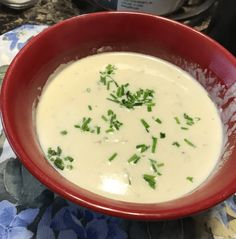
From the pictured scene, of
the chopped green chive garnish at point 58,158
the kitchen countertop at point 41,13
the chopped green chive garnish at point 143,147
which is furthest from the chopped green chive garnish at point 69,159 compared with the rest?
the kitchen countertop at point 41,13

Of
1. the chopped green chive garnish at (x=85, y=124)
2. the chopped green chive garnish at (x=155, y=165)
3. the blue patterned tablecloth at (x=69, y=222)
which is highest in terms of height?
the chopped green chive garnish at (x=155, y=165)

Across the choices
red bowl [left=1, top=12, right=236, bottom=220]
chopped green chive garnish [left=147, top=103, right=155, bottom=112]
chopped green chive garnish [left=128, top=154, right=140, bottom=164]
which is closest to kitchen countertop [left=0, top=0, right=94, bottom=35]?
red bowl [left=1, top=12, right=236, bottom=220]

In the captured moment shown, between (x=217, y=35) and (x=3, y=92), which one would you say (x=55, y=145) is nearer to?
(x=3, y=92)

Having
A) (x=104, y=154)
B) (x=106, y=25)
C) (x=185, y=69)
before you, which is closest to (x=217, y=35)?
(x=185, y=69)

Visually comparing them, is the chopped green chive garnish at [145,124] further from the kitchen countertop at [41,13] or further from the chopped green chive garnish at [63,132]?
the kitchen countertop at [41,13]

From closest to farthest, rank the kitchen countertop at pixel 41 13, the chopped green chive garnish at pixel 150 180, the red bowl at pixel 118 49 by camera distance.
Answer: the red bowl at pixel 118 49 → the chopped green chive garnish at pixel 150 180 → the kitchen countertop at pixel 41 13

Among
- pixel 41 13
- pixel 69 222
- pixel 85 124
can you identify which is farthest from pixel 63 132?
pixel 41 13

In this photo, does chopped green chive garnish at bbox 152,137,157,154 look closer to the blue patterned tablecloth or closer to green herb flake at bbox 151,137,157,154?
green herb flake at bbox 151,137,157,154

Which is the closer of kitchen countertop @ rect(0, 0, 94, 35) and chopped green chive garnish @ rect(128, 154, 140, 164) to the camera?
chopped green chive garnish @ rect(128, 154, 140, 164)
